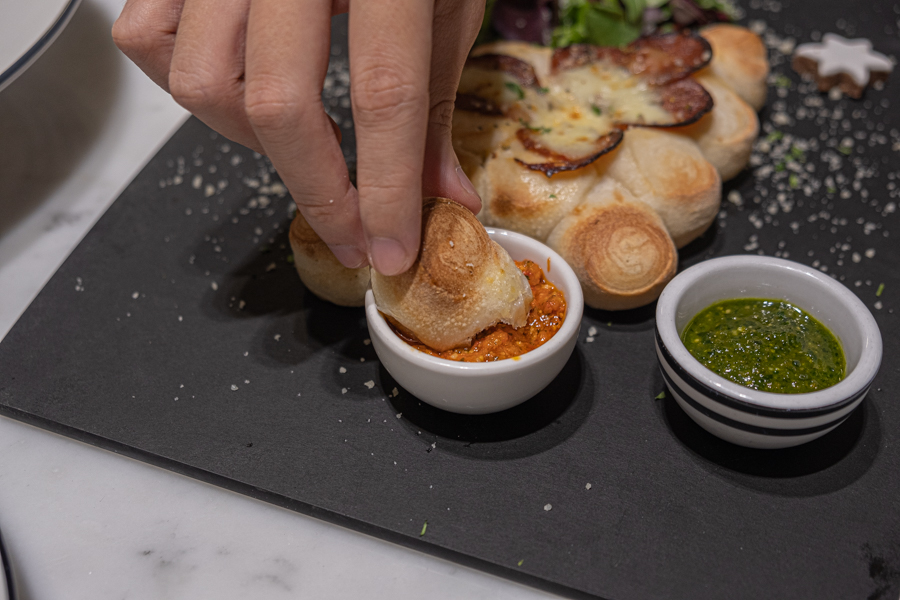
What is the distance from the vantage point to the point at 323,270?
2.06 metres

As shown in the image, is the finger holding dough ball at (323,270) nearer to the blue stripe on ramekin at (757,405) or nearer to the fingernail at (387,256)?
the fingernail at (387,256)

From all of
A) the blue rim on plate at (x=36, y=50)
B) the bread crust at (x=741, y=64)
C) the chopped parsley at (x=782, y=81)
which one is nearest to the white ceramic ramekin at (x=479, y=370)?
the bread crust at (x=741, y=64)

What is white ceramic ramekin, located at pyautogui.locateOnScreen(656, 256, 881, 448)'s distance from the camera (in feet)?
5.10

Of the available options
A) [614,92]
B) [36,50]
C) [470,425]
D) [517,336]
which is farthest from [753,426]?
[36,50]

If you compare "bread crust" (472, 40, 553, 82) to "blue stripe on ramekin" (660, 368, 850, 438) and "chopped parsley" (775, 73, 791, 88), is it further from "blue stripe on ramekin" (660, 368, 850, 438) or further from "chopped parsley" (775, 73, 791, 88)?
"blue stripe on ramekin" (660, 368, 850, 438)

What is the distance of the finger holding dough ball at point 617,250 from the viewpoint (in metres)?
2.00

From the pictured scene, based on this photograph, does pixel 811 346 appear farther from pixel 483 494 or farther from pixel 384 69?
pixel 384 69

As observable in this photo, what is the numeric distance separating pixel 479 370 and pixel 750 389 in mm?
602

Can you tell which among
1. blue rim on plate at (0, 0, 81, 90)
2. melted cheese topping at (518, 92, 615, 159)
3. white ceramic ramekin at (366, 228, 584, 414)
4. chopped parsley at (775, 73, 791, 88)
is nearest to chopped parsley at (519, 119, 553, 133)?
melted cheese topping at (518, 92, 615, 159)

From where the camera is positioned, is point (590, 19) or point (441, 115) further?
point (590, 19)

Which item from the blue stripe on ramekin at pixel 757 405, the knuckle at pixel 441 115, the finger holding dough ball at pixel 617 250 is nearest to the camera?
the blue stripe on ramekin at pixel 757 405

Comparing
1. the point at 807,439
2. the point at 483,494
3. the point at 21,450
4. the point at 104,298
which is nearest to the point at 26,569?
the point at 21,450

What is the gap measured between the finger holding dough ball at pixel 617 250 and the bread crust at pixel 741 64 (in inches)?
31.4

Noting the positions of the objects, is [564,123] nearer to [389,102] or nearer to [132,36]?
[389,102]
